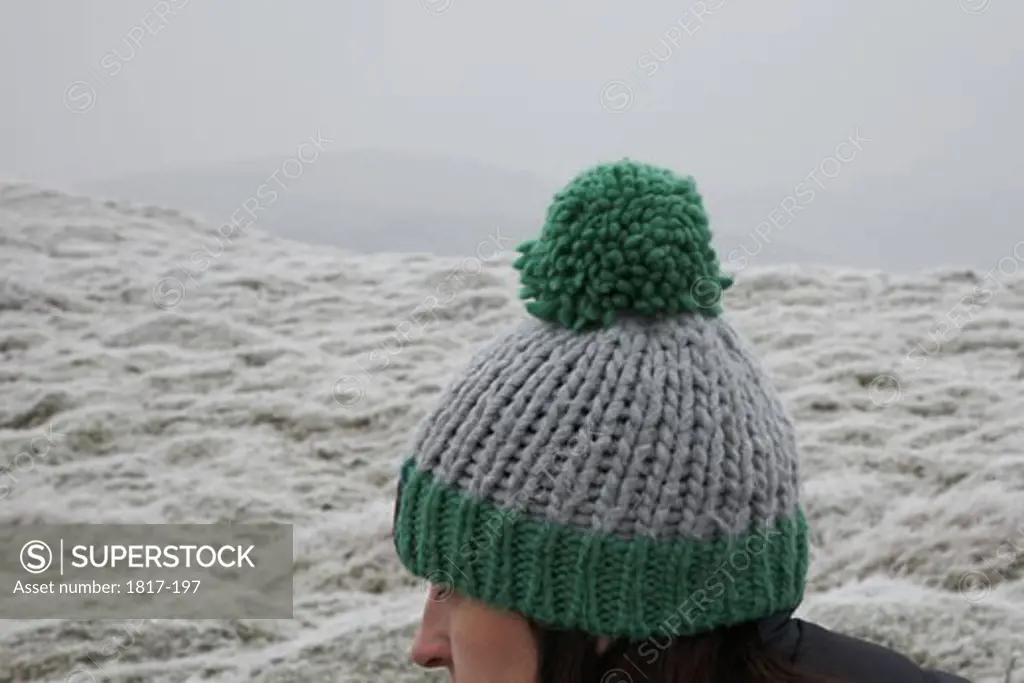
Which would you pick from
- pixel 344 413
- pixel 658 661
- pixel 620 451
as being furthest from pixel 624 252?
pixel 344 413

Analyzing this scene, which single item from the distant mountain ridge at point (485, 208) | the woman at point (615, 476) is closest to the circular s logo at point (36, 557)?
the distant mountain ridge at point (485, 208)

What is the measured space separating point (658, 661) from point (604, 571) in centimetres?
7

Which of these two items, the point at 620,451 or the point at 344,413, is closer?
the point at 620,451

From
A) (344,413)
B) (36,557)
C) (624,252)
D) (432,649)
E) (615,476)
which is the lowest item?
(36,557)

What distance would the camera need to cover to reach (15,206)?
1746 millimetres

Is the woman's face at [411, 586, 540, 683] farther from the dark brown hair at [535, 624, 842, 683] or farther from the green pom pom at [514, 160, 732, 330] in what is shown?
the green pom pom at [514, 160, 732, 330]

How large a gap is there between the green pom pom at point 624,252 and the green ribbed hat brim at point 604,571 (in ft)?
0.42

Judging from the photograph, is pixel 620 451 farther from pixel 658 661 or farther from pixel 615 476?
pixel 658 661

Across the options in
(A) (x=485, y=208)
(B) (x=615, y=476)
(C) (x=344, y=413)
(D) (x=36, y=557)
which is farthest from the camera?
(A) (x=485, y=208)

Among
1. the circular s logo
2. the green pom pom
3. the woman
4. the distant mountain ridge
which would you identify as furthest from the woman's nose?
the distant mountain ridge

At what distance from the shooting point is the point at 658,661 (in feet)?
2.18

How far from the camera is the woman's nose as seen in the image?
721 millimetres

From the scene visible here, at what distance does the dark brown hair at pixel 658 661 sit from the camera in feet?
2.18

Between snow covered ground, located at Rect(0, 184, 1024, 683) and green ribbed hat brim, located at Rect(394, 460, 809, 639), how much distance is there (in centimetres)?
55
